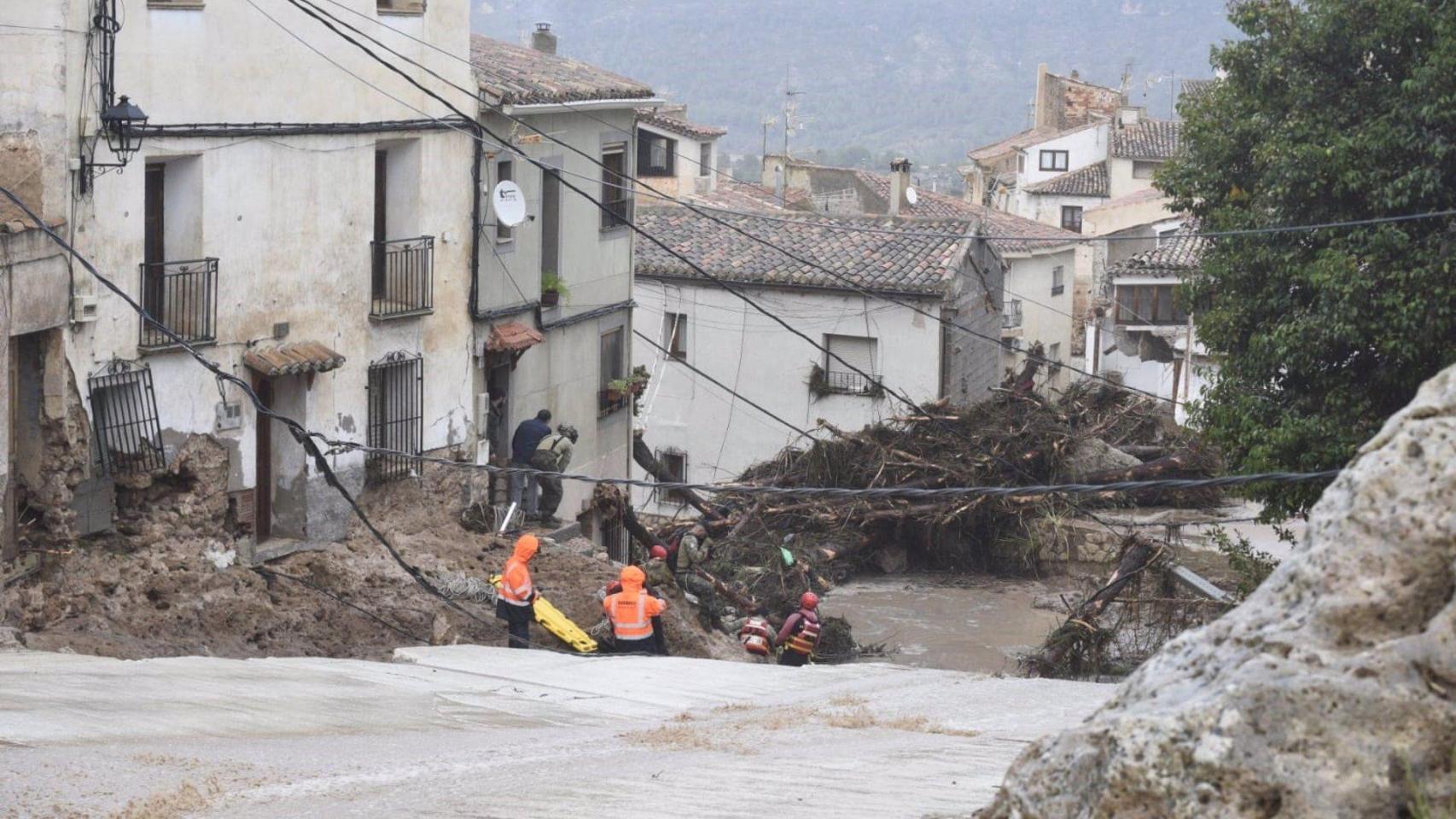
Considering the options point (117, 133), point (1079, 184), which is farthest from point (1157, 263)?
point (117, 133)

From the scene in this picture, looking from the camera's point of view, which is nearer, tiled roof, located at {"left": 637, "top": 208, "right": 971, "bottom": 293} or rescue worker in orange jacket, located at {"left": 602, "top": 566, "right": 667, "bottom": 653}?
rescue worker in orange jacket, located at {"left": 602, "top": 566, "right": 667, "bottom": 653}

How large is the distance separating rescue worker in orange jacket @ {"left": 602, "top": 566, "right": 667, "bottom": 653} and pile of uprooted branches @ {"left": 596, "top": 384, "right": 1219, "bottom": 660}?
10.6m

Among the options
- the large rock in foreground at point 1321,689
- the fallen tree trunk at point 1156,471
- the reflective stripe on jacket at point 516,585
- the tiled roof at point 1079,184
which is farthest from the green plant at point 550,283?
the tiled roof at point 1079,184

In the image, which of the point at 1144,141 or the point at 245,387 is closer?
the point at 245,387

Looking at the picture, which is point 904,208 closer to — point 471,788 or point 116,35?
point 116,35

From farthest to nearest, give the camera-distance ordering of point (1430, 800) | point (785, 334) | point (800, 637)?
point (785, 334) < point (800, 637) < point (1430, 800)

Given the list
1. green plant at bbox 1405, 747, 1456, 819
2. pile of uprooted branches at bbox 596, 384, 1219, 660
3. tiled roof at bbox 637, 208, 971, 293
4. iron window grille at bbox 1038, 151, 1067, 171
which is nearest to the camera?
green plant at bbox 1405, 747, 1456, 819

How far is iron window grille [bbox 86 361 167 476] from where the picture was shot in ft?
52.5

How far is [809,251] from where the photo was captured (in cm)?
3450

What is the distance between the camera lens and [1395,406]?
16.2m

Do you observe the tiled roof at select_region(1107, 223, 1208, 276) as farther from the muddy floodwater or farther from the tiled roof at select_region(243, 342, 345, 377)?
the tiled roof at select_region(243, 342, 345, 377)

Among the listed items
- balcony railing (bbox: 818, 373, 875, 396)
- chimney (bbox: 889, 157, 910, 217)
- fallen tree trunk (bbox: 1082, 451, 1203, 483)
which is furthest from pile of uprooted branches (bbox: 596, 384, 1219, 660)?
chimney (bbox: 889, 157, 910, 217)

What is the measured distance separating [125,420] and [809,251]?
19710mm

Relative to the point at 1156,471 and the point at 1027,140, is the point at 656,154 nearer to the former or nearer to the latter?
the point at 1156,471
